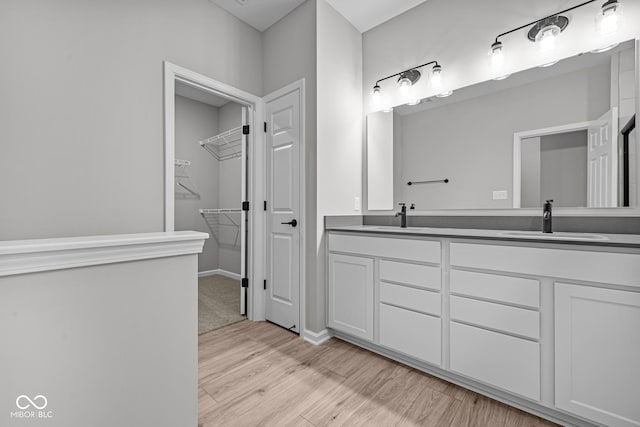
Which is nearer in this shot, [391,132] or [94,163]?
[94,163]

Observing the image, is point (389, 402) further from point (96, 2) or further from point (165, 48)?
point (96, 2)

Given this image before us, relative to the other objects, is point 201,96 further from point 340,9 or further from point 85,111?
point 85,111

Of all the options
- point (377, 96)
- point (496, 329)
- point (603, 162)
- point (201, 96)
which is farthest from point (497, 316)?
point (201, 96)

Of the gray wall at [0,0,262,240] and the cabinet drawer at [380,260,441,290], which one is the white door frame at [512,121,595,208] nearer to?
the cabinet drawer at [380,260,441,290]

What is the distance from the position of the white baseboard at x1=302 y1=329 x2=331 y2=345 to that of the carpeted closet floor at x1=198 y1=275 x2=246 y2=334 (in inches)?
29.6

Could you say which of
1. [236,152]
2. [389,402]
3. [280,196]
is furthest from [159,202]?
[236,152]

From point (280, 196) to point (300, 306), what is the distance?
96cm

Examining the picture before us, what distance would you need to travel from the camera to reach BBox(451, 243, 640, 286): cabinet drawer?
3.69 ft

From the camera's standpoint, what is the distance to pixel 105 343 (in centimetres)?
86

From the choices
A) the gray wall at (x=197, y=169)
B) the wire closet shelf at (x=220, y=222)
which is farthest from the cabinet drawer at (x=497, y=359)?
the gray wall at (x=197, y=169)

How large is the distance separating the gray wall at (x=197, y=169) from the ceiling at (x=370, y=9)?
2.73 metres

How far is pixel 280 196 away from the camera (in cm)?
244

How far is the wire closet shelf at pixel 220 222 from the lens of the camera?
161 inches

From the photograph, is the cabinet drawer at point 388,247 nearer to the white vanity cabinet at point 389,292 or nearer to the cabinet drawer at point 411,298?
the white vanity cabinet at point 389,292
